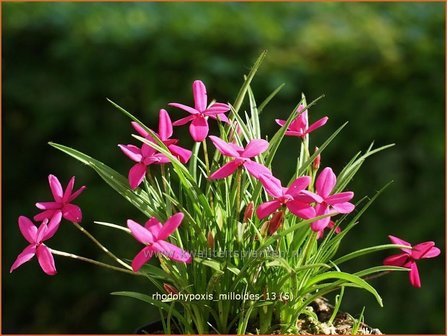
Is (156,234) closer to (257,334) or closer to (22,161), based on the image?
(257,334)

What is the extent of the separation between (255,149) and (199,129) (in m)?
0.15

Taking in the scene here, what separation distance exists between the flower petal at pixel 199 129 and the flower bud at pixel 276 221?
213 millimetres

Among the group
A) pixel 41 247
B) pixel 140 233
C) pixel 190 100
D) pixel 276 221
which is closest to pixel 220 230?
pixel 276 221

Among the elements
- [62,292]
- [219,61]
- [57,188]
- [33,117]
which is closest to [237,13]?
[219,61]

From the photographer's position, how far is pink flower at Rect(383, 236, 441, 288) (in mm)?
1518

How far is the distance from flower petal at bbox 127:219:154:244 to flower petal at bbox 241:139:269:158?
0.74 feet

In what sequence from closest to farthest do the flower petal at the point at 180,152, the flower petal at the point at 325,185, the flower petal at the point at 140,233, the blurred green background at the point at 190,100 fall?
1. the flower petal at the point at 140,233
2. the flower petal at the point at 325,185
3. the flower petal at the point at 180,152
4. the blurred green background at the point at 190,100

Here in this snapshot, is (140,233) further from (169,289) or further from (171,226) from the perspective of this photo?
(169,289)

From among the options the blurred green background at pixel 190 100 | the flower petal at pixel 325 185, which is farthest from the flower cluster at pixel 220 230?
the blurred green background at pixel 190 100

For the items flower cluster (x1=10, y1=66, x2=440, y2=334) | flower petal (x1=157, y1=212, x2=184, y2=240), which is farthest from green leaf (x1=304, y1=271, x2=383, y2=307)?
flower petal (x1=157, y1=212, x2=184, y2=240)

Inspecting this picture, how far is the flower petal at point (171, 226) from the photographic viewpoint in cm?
128

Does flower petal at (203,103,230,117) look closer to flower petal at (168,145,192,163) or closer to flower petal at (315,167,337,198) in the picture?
flower petal at (168,145,192,163)

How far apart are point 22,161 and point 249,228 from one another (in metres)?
2.99

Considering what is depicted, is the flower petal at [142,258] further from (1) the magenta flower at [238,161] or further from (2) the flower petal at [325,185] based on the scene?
(2) the flower petal at [325,185]
